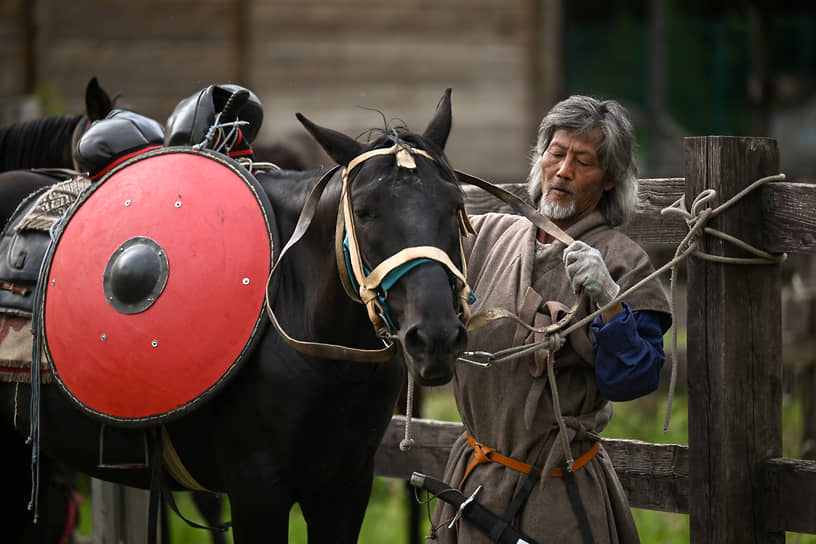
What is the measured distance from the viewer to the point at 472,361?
7.82ft

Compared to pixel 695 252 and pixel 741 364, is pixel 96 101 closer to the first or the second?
pixel 695 252

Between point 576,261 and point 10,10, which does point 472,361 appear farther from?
point 10,10

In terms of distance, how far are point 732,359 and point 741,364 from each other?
33 mm

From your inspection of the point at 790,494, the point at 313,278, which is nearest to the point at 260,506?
the point at 313,278

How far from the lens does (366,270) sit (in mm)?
2182

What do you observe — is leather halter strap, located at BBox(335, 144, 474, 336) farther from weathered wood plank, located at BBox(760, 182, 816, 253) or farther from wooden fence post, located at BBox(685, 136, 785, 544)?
weathered wood plank, located at BBox(760, 182, 816, 253)

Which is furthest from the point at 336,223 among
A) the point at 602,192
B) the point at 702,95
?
the point at 702,95

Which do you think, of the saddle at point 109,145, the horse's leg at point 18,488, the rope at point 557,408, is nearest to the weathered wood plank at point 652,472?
the rope at point 557,408

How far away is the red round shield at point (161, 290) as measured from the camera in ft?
8.19

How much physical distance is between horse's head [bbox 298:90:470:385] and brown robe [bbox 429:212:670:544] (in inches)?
14.3

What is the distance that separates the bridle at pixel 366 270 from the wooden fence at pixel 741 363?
714 millimetres

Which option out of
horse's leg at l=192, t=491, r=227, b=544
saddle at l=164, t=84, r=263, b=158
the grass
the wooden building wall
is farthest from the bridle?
the wooden building wall

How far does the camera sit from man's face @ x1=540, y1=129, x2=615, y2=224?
253cm

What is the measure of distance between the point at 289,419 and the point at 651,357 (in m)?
0.92
